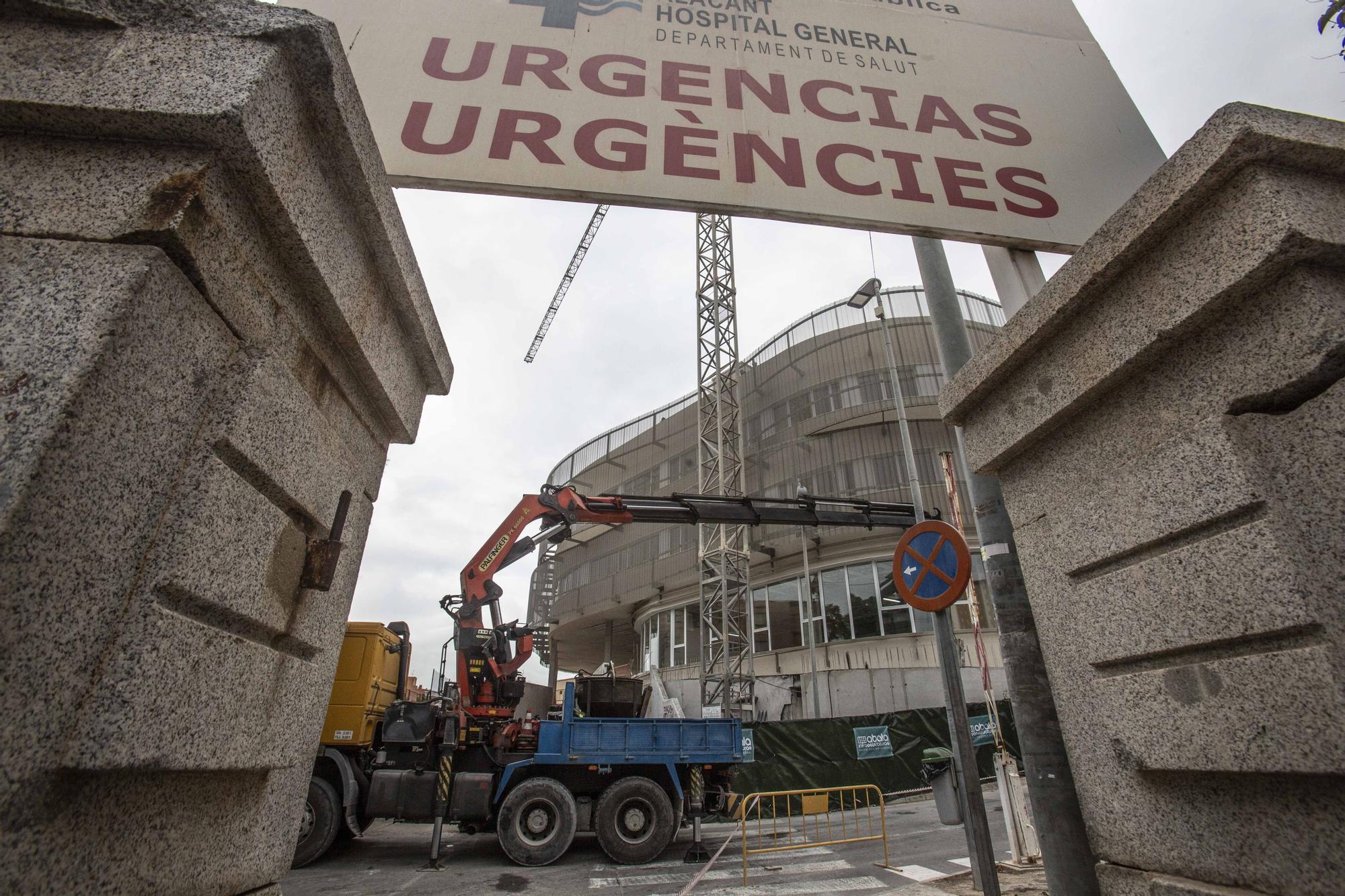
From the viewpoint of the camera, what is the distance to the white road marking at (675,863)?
8.95m

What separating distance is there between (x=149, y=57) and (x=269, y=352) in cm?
73

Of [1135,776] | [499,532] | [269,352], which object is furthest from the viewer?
[499,532]

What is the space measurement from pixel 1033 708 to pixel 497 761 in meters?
9.01

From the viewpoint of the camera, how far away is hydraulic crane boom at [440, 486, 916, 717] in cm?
1103

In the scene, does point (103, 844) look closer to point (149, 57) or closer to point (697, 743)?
point (149, 57)

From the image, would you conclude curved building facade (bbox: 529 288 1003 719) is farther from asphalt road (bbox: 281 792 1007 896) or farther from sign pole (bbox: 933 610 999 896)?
sign pole (bbox: 933 610 999 896)

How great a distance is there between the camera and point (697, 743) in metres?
10.4

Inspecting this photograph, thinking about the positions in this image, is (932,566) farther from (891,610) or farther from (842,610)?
(842,610)

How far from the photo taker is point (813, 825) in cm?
1421

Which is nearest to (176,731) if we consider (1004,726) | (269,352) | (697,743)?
(269,352)

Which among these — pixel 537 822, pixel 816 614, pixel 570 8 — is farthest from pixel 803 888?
pixel 816 614

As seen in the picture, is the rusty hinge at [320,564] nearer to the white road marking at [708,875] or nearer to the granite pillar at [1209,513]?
the granite pillar at [1209,513]

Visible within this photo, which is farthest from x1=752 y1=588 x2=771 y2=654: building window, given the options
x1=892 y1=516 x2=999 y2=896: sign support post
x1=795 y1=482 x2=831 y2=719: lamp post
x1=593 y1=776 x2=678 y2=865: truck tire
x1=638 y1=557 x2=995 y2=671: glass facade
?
x1=892 y1=516 x2=999 y2=896: sign support post

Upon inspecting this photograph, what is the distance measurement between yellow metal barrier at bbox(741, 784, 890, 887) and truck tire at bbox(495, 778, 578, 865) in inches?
103
